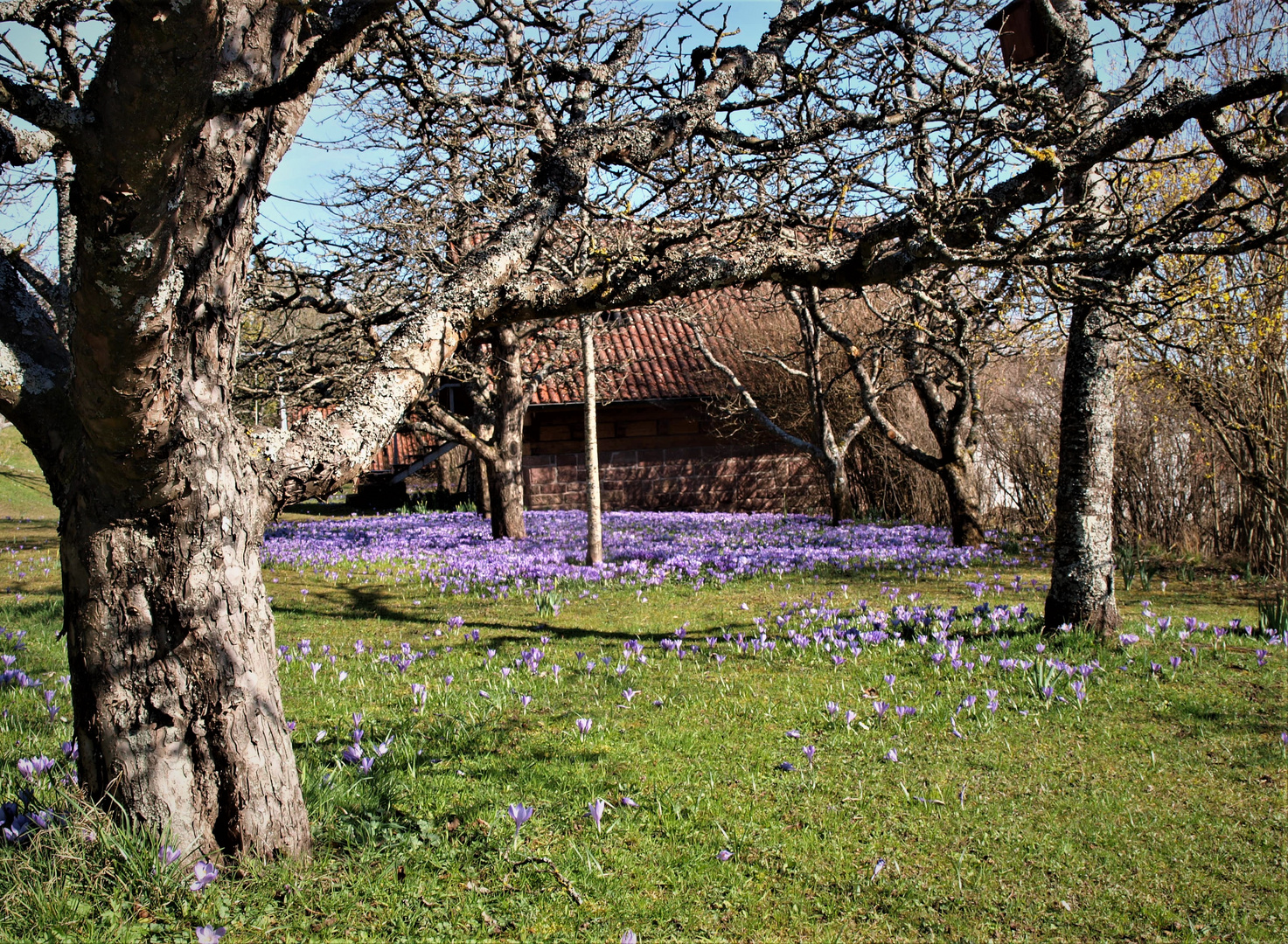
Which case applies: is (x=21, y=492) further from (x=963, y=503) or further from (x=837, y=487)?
(x=963, y=503)

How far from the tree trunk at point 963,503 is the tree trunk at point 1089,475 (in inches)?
238

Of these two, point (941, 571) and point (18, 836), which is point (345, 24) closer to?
point (18, 836)

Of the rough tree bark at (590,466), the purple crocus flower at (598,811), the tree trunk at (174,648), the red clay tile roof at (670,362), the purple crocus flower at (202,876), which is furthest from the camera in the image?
the red clay tile roof at (670,362)

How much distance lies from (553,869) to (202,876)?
1204 mm

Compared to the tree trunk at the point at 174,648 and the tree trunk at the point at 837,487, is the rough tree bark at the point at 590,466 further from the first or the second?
the tree trunk at the point at 174,648

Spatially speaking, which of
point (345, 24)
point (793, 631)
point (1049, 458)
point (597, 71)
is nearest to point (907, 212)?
point (597, 71)

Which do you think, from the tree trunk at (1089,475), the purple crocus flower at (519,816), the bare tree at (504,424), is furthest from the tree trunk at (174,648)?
the bare tree at (504,424)

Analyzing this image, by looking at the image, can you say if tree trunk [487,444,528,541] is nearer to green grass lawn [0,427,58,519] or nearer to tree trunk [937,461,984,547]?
tree trunk [937,461,984,547]

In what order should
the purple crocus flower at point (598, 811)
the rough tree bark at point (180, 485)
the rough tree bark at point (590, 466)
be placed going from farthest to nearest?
1. the rough tree bark at point (590, 466)
2. the purple crocus flower at point (598, 811)
3. the rough tree bark at point (180, 485)

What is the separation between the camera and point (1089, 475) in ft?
19.0

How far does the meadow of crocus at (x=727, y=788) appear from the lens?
2.68 meters

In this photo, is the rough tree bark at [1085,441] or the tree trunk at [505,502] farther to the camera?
the tree trunk at [505,502]

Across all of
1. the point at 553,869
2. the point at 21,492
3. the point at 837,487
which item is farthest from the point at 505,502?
the point at 21,492

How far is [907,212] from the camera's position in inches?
Result: 158
